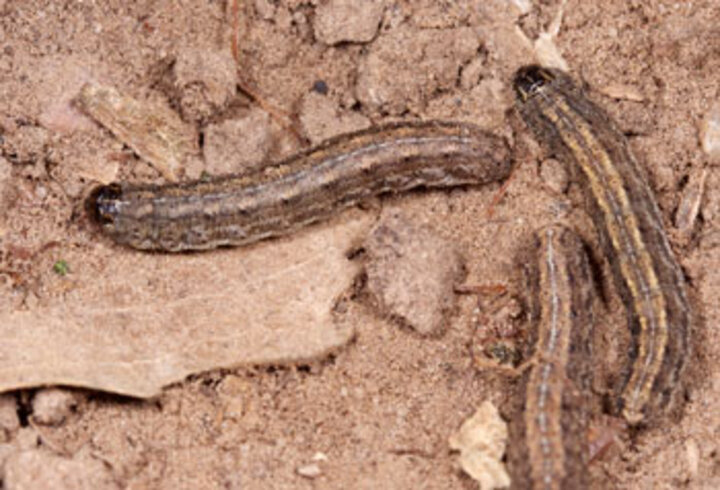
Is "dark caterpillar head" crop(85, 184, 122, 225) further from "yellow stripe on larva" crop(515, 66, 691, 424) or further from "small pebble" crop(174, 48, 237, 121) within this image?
"yellow stripe on larva" crop(515, 66, 691, 424)

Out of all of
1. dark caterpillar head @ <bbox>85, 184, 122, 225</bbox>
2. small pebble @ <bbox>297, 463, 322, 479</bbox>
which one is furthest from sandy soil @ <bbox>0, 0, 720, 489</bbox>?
dark caterpillar head @ <bbox>85, 184, 122, 225</bbox>

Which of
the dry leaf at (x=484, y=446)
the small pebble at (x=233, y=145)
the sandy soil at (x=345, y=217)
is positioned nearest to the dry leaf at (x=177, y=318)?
the sandy soil at (x=345, y=217)

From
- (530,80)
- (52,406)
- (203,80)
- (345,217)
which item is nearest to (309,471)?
(52,406)

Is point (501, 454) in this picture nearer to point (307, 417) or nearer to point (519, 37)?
point (307, 417)

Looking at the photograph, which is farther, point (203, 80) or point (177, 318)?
point (203, 80)

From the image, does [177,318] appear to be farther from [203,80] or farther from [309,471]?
[203,80]

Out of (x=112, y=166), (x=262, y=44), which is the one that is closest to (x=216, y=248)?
(x=112, y=166)

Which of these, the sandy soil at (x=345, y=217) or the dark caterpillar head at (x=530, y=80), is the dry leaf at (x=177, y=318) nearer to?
the sandy soil at (x=345, y=217)
